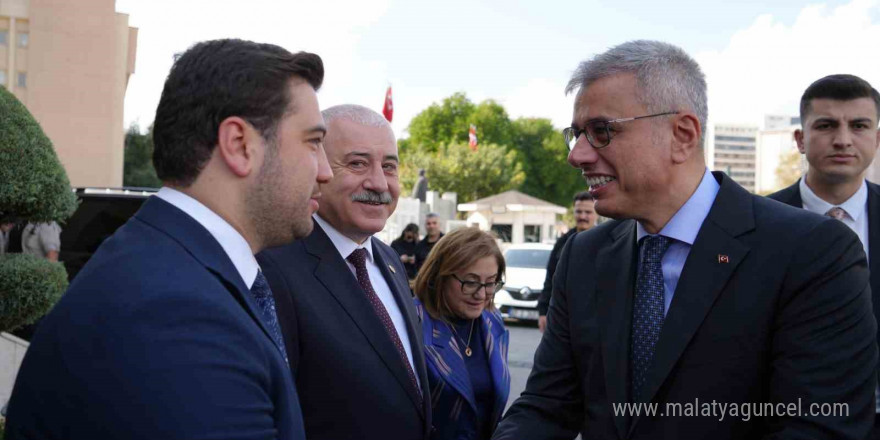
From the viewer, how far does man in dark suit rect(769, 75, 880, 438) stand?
347cm

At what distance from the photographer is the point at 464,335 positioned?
13.6 ft

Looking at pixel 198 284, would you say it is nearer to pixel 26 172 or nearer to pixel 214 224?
pixel 214 224

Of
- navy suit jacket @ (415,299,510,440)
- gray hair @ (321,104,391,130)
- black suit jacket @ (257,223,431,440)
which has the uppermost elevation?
gray hair @ (321,104,391,130)

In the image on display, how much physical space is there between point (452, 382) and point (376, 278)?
2.53 feet

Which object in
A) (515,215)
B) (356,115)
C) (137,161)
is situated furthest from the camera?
(515,215)

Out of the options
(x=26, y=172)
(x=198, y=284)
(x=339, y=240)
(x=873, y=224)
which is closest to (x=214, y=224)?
(x=198, y=284)

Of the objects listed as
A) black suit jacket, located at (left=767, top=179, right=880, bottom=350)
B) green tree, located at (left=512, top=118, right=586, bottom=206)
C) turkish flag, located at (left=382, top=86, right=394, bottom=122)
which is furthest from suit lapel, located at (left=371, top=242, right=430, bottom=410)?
green tree, located at (left=512, top=118, right=586, bottom=206)

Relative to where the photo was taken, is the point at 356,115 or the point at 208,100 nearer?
the point at 208,100

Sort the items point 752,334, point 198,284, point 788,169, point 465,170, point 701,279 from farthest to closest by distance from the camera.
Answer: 1. point 788,169
2. point 465,170
3. point 701,279
4. point 752,334
5. point 198,284

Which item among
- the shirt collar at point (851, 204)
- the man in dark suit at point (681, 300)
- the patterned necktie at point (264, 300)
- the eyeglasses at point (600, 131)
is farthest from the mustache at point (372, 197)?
the shirt collar at point (851, 204)

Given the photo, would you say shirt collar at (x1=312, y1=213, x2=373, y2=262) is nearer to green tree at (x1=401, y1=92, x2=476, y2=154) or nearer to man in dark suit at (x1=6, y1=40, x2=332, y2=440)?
man in dark suit at (x1=6, y1=40, x2=332, y2=440)

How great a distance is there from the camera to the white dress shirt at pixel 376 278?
305 centimetres

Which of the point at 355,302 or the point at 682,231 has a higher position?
the point at 682,231

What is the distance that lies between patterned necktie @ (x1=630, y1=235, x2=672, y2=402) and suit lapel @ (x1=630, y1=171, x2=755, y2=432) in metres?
0.07
